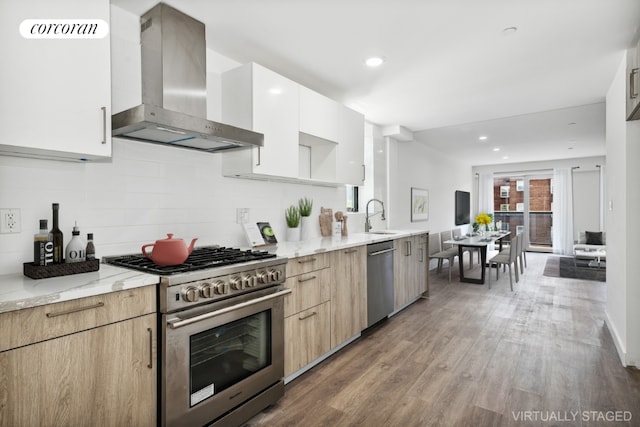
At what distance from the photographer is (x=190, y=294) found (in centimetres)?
165

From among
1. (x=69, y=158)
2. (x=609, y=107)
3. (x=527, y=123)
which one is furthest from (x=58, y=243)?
(x=527, y=123)

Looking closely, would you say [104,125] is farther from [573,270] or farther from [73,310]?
[573,270]

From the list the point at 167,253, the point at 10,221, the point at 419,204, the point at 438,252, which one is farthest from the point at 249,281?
the point at 419,204

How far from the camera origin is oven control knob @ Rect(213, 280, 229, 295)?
1.77 m

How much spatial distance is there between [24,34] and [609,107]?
452cm

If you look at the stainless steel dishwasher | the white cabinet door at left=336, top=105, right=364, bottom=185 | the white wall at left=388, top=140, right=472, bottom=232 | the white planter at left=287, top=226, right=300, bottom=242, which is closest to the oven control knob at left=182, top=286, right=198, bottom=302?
the white planter at left=287, top=226, right=300, bottom=242

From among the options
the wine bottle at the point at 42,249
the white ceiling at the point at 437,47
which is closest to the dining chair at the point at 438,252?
the white ceiling at the point at 437,47

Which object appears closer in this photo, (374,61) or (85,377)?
(85,377)

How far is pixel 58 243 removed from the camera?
66.9 inches

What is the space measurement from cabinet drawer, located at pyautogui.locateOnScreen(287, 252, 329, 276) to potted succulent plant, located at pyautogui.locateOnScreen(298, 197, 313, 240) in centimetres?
75

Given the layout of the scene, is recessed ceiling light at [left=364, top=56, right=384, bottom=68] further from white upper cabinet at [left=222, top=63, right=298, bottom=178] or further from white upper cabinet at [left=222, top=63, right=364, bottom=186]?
white upper cabinet at [left=222, top=63, right=298, bottom=178]

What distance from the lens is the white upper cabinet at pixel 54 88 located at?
146 centimetres

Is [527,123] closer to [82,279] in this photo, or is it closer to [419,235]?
[419,235]

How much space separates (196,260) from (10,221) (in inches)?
34.9
